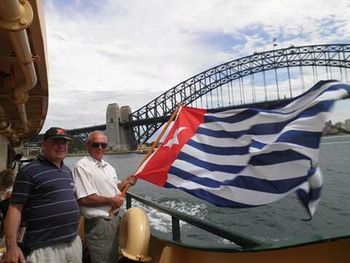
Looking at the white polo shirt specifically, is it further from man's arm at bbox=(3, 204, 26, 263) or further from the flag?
man's arm at bbox=(3, 204, 26, 263)

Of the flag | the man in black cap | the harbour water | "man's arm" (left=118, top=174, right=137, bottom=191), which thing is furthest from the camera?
the harbour water

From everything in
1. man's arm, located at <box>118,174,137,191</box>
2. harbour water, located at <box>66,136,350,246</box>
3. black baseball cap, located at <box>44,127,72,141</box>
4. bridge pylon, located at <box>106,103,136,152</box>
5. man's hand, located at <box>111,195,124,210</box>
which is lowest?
harbour water, located at <box>66,136,350,246</box>

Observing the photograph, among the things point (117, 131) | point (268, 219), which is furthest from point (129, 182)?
point (117, 131)

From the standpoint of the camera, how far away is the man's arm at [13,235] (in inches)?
90.3

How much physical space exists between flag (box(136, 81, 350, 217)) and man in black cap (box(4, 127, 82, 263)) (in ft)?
2.05

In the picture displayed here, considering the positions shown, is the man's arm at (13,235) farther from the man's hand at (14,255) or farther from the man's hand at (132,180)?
the man's hand at (132,180)

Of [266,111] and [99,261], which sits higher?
[266,111]

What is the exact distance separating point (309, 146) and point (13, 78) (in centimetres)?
285

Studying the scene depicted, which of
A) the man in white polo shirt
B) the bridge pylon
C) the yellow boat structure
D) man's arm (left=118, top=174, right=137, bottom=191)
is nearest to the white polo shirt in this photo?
the man in white polo shirt

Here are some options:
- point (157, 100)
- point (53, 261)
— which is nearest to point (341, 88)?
point (53, 261)

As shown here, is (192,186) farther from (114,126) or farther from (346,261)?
(114,126)

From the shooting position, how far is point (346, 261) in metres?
2.04

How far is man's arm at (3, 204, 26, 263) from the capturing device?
2.29 meters

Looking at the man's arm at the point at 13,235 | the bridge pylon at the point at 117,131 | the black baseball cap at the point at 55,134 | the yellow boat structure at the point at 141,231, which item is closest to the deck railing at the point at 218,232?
the yellow boat structure at the point at 141,231
